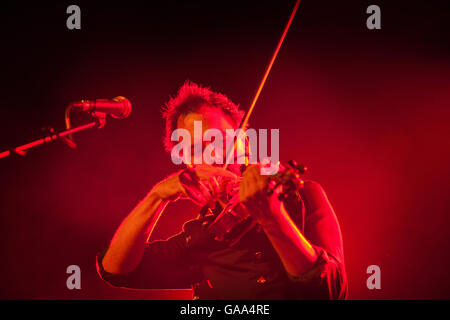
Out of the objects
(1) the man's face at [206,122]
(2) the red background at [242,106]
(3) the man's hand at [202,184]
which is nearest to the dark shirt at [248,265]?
(3) the man's hand at [202,184]

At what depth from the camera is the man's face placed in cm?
197

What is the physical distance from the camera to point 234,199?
147 centimetres

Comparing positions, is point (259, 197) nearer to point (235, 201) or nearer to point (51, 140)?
point (235, 201)

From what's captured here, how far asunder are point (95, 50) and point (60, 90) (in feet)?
1.48

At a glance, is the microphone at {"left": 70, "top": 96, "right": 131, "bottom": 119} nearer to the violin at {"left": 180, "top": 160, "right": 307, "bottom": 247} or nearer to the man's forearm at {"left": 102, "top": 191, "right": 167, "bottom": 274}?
the man's forearm at {"left": 102, "top": 191, "right": 167, "bottom": 274}

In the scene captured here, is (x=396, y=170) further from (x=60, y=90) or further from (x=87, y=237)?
(x=60, y=90)

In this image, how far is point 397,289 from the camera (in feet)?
9.82

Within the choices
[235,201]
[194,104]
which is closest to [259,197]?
[235,201]

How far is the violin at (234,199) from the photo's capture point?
123 cm

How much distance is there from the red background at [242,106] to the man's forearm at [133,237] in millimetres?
1509

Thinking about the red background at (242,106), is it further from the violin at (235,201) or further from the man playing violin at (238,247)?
the violin at (235,201)

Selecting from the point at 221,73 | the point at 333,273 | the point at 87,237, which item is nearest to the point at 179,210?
the point at 87,237

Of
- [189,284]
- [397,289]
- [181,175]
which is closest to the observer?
[181,175]

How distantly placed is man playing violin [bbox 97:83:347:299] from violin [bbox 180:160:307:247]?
0.01 m
